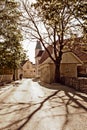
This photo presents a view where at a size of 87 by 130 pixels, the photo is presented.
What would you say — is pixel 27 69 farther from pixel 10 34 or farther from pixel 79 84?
pixel 79 84

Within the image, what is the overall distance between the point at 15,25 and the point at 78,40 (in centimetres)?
761

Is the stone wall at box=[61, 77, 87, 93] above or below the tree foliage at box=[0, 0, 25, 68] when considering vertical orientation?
below

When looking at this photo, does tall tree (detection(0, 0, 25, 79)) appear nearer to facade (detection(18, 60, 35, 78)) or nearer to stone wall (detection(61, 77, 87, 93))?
stone wall (detection(61, 77, 87, 93))

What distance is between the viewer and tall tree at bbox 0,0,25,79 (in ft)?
89.0

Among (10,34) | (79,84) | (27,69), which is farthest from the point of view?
(27,69)

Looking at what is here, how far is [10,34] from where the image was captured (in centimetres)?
2922

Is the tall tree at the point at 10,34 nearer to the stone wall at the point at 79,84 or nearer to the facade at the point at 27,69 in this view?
the stone wall at the point at 79,84

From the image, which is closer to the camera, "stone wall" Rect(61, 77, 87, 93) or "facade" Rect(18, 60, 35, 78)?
"stone wall" Rect(61, 77, 87, 93)

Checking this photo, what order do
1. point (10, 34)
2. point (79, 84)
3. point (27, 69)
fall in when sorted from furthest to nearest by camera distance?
point (27, 69) → point (10, 34) → point (79, 84)

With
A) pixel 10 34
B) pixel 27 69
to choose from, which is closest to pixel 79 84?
pixel 10 34

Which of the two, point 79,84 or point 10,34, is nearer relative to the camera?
point 79,84

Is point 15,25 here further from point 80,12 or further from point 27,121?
point 27,121

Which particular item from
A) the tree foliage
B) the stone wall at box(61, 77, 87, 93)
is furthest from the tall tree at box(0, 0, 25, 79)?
the stone wall at box(61, 77, 87, 93)

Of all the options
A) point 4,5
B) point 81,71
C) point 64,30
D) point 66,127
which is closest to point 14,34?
point 4,5
